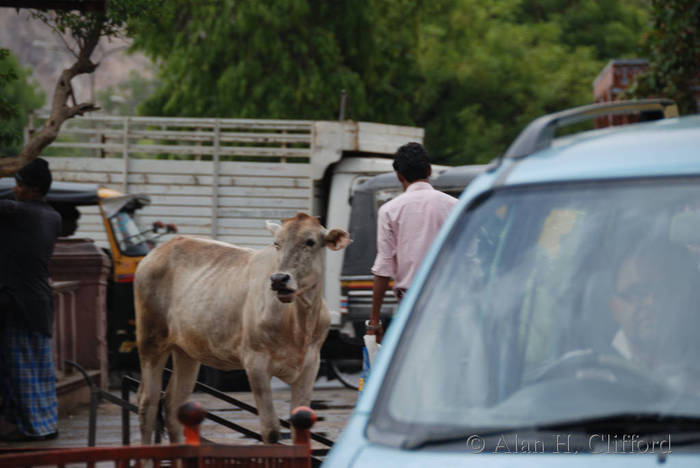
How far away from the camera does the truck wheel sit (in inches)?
614

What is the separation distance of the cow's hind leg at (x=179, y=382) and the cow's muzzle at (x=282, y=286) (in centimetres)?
189

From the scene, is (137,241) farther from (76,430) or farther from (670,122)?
(670,122)

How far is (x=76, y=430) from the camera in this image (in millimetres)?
10781

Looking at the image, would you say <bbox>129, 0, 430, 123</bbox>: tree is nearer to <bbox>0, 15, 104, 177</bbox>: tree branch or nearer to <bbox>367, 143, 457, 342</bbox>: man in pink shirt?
<bbox>0, 15, 104, 177</bbox>: tree branch

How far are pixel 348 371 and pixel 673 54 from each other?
7.27 metres

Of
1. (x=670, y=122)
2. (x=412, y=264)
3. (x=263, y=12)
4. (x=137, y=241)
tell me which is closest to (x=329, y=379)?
(x=137, y=241)

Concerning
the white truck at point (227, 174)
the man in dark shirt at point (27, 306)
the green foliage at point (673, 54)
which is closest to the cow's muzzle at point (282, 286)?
the man in dark shirt at point (27, 306)

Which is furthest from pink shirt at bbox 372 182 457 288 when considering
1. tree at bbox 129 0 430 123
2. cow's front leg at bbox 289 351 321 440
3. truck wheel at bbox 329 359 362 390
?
tree at bbox 129 0 430 123

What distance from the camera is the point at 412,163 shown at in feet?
23.2

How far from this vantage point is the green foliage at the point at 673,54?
1800 centimetres

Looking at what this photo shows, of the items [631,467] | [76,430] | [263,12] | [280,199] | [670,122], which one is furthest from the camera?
[263,12]

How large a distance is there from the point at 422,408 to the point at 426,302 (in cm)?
33

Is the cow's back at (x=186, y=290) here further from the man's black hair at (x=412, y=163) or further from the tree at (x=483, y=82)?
the tree at (x=483, y=82)

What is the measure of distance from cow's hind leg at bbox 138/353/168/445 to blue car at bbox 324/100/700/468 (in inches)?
241
